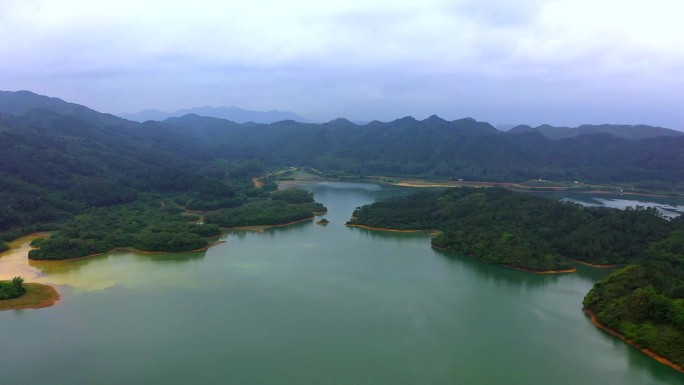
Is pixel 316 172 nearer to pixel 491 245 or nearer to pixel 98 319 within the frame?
pixel 491 245

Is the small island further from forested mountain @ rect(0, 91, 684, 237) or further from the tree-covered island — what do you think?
forested mountain @ rect(0, 91, 684, 237)

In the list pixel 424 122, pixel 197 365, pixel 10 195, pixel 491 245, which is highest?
pixel 424 122

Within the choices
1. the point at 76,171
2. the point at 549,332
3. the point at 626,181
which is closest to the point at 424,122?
the point at 626,181

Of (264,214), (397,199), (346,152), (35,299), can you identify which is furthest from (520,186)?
(35,299)

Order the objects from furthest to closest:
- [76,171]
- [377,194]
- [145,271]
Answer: [377,194] → [76,171] → [145,271]

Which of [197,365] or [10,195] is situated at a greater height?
[10,195]

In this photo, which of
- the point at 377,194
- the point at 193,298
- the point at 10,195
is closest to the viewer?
the point at 193,298

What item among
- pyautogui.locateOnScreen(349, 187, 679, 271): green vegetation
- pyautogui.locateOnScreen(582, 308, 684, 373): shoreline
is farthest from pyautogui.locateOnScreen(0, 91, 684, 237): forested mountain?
pyautogui.locateOnScreen(582, 308, 684, 373): shoreline
